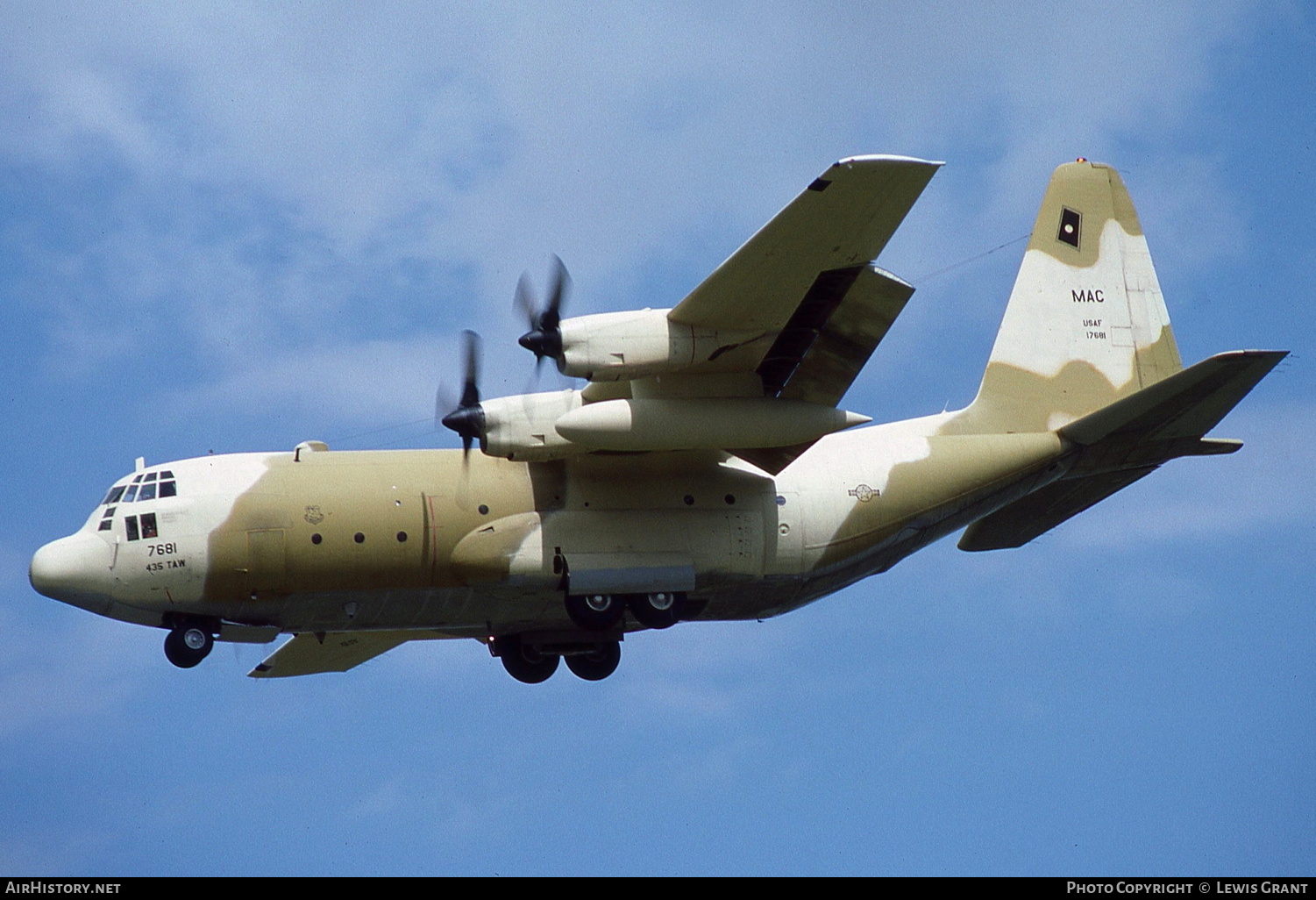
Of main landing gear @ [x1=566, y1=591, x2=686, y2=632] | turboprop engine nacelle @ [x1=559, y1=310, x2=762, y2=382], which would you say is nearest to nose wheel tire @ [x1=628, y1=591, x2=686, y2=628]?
main landing gear @ [x1=566, y1=591, x2=686, y2=632]

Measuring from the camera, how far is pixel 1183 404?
73.1 feet

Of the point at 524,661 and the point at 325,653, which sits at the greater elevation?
the point at 325,653

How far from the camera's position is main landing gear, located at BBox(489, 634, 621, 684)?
23.3 metres

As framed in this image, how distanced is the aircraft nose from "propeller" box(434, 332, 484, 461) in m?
4.50

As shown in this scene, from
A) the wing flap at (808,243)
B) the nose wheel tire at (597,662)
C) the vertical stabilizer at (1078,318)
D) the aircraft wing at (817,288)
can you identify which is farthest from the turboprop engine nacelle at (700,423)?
the nose wheel tire at (597,662)

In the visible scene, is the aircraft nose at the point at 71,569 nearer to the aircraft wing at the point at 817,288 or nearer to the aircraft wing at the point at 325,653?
the aircraft wing at the point at 325,653

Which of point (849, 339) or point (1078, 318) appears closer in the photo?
point (849, 339)

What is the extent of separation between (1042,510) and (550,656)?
7482 mm

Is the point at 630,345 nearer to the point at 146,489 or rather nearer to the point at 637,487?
the point at 637,487

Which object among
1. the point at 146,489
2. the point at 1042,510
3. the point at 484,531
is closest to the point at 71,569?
the point at 146,489
